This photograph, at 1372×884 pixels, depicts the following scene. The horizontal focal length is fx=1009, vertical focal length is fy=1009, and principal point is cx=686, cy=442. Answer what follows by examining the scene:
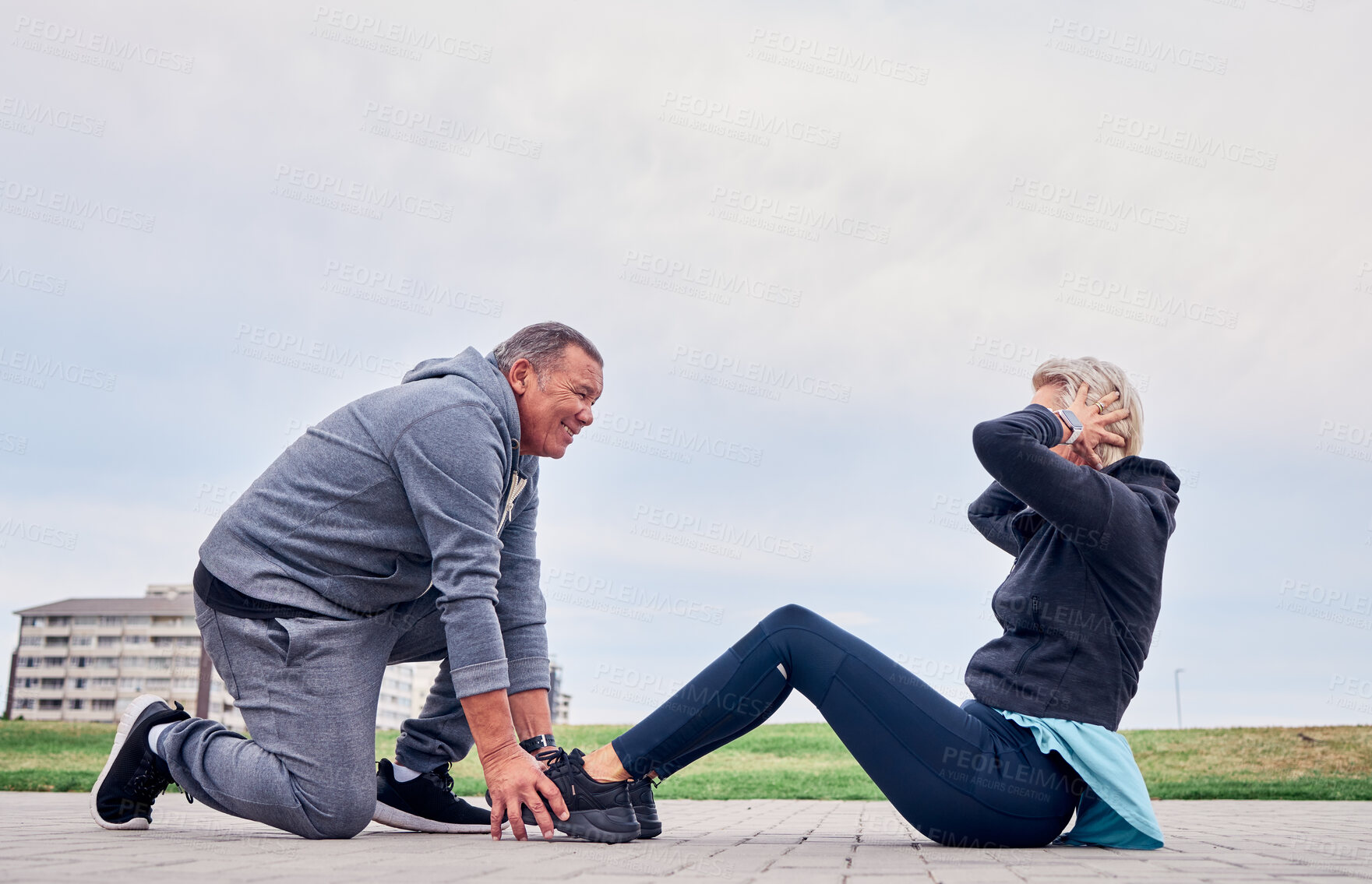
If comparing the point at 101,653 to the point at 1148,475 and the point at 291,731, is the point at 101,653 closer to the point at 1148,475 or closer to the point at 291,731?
the point at 291,731

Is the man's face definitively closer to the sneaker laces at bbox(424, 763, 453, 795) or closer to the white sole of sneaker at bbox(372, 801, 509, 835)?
the sneaker laces at bbox(424, 763, 453, 795)

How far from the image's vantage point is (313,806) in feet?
10.4

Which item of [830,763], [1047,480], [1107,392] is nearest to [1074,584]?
[1047,480]

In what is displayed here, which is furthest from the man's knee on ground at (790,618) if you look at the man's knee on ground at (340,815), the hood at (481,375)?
the man's knee on ground at (340,815)

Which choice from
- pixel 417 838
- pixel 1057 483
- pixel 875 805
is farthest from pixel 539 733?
pixel 875 805

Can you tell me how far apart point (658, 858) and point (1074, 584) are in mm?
1433

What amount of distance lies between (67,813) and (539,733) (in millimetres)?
2525

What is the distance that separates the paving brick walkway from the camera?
222cm

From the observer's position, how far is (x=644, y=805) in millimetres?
3082

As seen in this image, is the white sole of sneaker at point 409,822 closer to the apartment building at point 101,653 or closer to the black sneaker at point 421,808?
the black sneaker at point 421,808

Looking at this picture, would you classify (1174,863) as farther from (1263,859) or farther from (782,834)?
(782,834)

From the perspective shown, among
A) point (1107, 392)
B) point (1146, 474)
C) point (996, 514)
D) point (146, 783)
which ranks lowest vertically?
point (146, 783)

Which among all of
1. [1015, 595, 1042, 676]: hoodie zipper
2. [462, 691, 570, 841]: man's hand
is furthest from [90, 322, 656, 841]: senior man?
[1015, 595, 1042, 676]: hoodie zipper

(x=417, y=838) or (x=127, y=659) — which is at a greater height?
(x=417, y=838)
